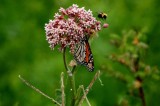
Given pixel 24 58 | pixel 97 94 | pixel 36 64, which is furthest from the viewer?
pixel 24 58

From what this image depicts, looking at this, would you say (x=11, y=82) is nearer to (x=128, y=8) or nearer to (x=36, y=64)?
(x=36, y=64)

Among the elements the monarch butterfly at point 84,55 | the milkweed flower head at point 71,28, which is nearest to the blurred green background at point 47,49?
the monarch butterfly at point 84,55

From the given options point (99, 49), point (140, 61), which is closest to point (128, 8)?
point (99, 49)

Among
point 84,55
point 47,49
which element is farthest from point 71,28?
point 47,49

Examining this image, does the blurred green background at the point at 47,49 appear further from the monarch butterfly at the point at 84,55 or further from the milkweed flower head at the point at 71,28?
the milkweed flower head at the point at 71,28

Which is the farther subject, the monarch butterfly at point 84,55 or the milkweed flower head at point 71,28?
the monarch butterfly at point 84,55
